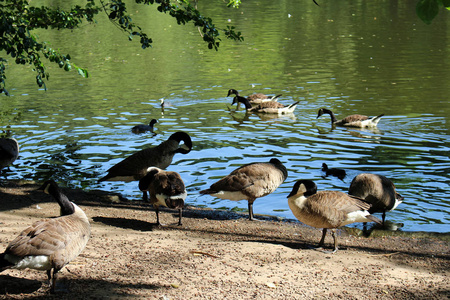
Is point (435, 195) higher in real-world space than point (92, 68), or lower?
lower

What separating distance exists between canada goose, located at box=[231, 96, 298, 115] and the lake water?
316mm

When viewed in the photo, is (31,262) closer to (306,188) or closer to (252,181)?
(306,188)

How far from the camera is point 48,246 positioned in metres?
4.97

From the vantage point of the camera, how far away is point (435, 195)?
31.9 feet

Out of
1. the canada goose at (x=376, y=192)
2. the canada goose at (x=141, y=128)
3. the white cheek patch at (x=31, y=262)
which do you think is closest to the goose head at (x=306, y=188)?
the canada goose at (x=376, y=192)

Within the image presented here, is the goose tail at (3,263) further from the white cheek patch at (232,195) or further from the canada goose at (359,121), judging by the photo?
the canada goose at (359,121)

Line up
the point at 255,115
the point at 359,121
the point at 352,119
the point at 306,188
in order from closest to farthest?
the point at 306,188, the point at 359,121, the point at 352,119, the point at 255,115

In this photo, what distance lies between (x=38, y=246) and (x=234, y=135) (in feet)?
34.5

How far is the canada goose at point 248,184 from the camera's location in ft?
27.4

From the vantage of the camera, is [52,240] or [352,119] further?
[352,119]

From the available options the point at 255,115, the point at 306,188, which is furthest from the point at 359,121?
the point at 306,188

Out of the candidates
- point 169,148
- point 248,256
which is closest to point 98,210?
Result: point 169,148

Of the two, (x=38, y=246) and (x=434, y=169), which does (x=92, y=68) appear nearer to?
(x=434, y=169)

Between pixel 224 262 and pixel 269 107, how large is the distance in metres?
12.4
